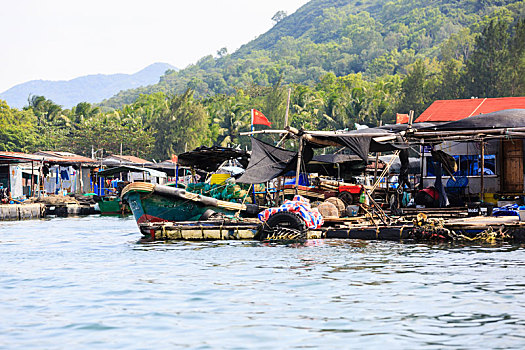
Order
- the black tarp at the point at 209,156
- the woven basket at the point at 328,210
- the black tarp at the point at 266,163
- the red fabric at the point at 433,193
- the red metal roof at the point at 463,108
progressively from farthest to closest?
1. the red metal roof at the point at 463,108
2. the black tarp at the point at 209,156
3. the red fabric at the point at 433,193
4. the woven basket at the point at 328,210
5. the black tarp at the point at 266,163

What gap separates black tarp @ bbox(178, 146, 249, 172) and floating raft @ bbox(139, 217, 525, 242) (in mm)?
6806

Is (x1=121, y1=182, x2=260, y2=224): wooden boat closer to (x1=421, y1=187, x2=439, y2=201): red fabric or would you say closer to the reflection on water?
the reflection on water

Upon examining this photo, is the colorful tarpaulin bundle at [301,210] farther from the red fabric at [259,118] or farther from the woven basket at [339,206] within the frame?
the red fabric at [259,118]

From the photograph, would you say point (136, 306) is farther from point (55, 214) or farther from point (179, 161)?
point (55, 214)

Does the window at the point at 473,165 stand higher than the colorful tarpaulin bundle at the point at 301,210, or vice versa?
the window at the point at 473,165

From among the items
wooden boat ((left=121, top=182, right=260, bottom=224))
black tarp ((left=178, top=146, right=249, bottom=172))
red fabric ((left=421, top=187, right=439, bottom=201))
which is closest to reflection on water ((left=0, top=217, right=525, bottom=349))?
wooden boat ((left=121, top=182, right=260, bottom=224))

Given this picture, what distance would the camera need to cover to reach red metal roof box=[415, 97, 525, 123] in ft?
104

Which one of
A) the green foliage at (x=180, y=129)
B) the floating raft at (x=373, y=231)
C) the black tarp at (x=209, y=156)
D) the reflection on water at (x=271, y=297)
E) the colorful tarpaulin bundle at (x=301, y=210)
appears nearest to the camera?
the reflection on water at (x=271, y=297)

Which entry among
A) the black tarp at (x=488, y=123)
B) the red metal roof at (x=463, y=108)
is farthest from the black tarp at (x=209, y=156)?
the red metal roof at (x=463, y=108)

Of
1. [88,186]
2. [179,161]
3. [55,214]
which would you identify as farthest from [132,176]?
[179,161]

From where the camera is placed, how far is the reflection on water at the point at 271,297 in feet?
27.2

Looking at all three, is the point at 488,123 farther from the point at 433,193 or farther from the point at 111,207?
the point at 111,207

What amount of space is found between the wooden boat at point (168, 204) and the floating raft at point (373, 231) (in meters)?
1.98

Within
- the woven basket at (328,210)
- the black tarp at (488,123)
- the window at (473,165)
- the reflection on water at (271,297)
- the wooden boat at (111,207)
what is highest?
the black tarp at (488,123)
